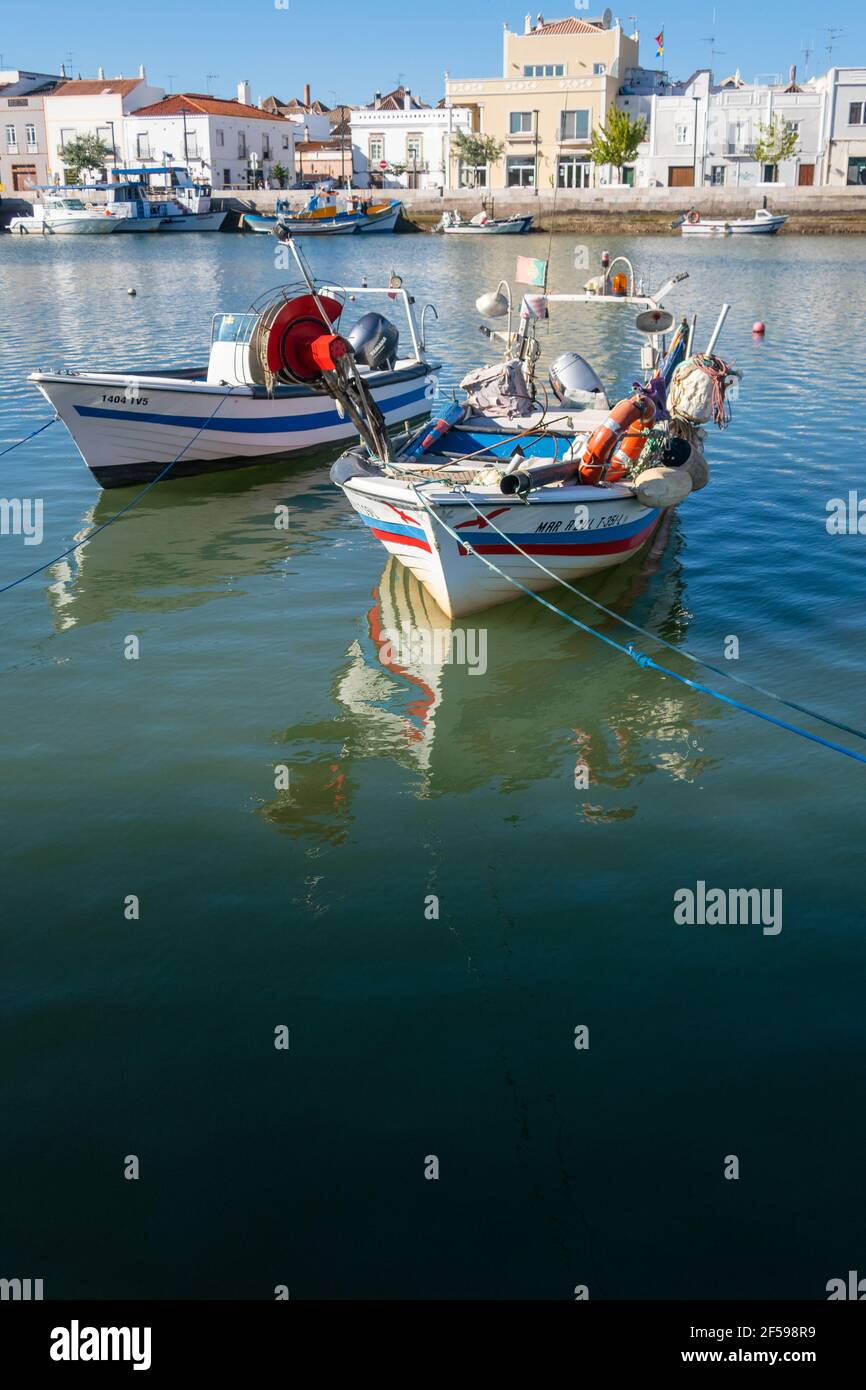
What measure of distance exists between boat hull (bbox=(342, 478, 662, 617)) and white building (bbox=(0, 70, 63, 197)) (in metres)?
111

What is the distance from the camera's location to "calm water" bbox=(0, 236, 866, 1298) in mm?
5062

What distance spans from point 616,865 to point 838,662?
4.32 m

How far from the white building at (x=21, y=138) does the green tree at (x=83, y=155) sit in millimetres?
5797

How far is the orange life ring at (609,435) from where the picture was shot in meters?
11.8

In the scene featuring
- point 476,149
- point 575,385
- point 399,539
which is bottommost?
point 399,539

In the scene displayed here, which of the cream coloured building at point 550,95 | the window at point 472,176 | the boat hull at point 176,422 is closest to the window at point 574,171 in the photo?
the cream coloured building at point 550,95

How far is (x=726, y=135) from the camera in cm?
8844

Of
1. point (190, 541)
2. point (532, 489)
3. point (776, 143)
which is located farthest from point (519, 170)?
point (532, 489)

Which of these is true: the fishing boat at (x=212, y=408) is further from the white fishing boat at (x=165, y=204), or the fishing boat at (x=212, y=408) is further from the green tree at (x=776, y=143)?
the green tree at (x=776, y=143)

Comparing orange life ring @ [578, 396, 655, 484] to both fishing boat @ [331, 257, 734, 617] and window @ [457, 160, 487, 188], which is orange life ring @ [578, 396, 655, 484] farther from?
window @ [457, 160, 487, 188]

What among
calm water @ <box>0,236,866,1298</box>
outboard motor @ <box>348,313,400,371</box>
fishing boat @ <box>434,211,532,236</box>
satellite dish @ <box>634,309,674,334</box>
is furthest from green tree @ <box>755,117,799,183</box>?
calm water @ <box>0,236,866,1298</box>

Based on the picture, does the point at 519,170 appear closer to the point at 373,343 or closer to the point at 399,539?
the point at 373,343

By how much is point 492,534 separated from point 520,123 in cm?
9745
